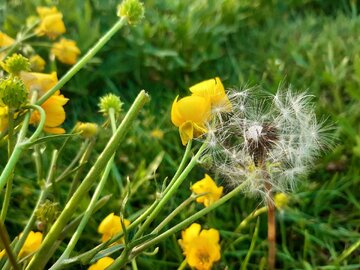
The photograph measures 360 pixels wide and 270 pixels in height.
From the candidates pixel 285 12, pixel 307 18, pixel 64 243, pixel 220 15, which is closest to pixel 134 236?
pixel 64 243

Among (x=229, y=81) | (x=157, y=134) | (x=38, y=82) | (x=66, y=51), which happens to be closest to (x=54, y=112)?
(x=38, y=82)

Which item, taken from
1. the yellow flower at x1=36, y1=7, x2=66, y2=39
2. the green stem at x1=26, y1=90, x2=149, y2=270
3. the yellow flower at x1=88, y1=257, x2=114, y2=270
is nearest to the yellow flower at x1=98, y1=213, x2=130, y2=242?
the yellow flower at x1=88, y1=257, x2=114, y2=270

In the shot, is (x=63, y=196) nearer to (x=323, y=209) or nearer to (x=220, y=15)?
(x=323, y=209)

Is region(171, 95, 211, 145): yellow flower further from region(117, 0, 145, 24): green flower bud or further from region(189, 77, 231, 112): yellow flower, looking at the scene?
region(117, 0, 145, 24): green flower bud

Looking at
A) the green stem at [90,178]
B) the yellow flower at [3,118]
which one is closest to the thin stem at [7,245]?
the green stem at [90,178]

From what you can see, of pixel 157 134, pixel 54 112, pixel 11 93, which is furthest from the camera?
pixel 157 134

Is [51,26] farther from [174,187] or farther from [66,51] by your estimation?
[174,187]
